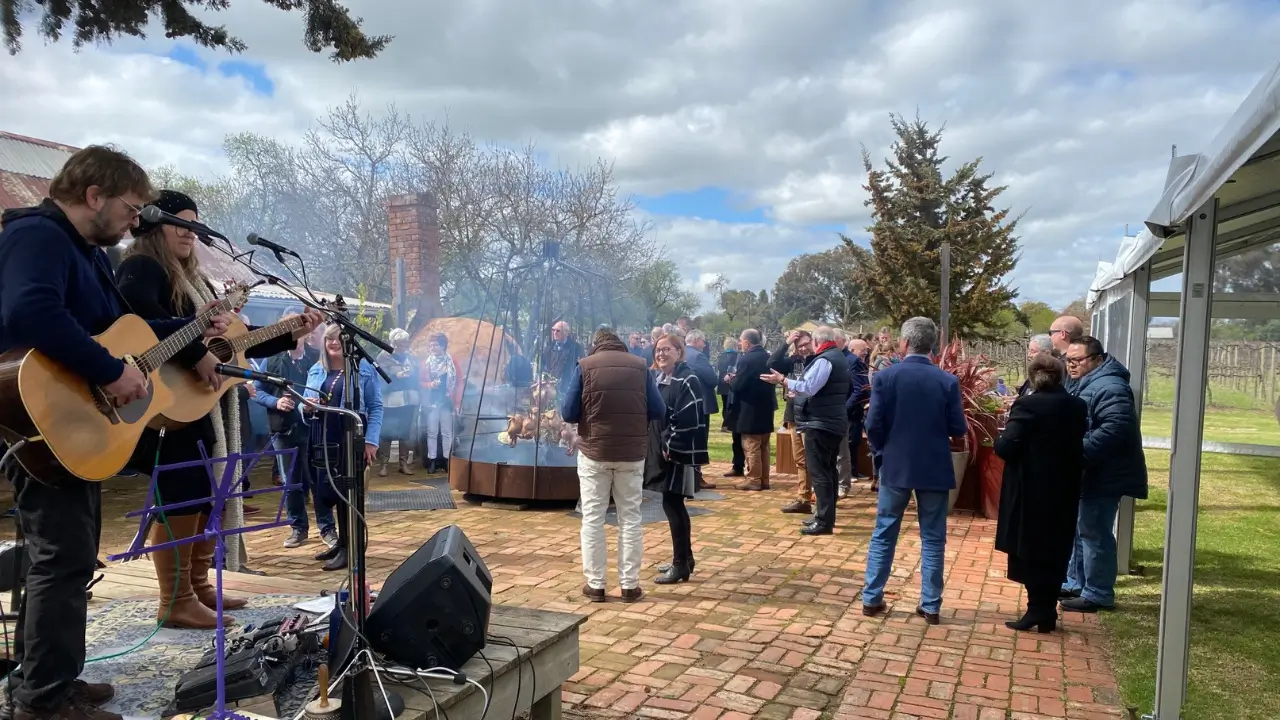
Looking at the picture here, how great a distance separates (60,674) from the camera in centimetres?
244

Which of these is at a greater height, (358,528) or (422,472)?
(358,528)

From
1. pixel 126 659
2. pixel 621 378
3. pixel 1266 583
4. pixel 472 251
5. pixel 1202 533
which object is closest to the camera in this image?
pixel 126 659

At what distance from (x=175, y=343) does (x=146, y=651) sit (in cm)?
124

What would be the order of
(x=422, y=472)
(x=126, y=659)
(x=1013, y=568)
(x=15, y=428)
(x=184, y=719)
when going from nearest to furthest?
(x=15, y=428) < (x=184, y=719) < (x=126, y=659) < (x=1013, y=568) < (x=422, y=472)

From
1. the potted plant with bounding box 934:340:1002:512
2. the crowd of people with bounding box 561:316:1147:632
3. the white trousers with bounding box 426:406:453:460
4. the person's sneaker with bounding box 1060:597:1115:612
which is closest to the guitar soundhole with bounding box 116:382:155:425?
the crowd of people with bounding box 561:316:1147:632

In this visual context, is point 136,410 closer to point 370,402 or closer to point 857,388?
point 370,402

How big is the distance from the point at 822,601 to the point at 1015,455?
153cm

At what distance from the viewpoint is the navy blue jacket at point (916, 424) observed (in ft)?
16.0

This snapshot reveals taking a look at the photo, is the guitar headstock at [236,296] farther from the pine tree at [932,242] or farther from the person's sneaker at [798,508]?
the pine tree at [932,242]

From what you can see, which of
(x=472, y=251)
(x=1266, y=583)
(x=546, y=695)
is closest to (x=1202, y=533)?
(x=1266, y=583)

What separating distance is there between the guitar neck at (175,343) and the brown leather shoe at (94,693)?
1.06m

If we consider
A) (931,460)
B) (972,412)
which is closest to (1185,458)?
(931,460)

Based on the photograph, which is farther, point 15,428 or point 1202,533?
point 1202,533

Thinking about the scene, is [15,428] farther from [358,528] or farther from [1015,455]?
[1015,455]
